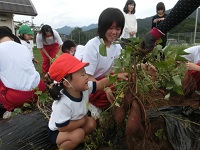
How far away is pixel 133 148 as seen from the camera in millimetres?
1570

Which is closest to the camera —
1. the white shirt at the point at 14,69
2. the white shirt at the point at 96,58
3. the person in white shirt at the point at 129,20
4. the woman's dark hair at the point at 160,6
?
the white shirt at the point at 96,58

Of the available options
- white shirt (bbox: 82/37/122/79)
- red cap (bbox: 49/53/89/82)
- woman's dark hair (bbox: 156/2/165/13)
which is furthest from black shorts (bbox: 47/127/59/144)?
woman's dark hair (bbox: 156/2/165/13)

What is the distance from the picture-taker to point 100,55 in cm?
212

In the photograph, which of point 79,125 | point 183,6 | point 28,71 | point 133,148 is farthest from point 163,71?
point 28,71

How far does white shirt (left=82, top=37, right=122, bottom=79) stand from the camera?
2078 mm

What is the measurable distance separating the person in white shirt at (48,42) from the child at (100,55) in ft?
7.83

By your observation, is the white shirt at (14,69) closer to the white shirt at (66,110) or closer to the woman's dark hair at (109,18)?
the white shirt at (66,110)

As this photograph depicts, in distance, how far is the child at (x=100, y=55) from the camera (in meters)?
1.91

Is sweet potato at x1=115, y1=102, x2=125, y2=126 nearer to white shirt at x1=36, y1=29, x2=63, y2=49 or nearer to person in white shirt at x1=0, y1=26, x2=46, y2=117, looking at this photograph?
person in white shirt at x1=0, y1=26, x2=46, y2=117

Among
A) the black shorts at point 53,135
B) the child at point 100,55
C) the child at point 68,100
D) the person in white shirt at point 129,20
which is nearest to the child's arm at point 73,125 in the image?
the child at point 68,100

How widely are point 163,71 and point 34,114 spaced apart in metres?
1.40

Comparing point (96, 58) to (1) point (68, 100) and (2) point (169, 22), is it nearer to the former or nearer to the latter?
(1) point (68, 100)

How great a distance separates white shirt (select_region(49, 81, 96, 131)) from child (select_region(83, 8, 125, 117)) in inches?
9.1

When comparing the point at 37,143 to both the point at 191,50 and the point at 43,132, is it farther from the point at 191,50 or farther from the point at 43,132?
the point at 191,50
